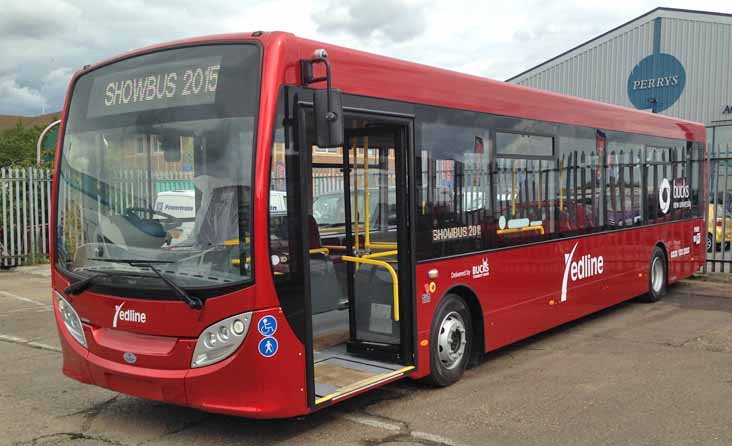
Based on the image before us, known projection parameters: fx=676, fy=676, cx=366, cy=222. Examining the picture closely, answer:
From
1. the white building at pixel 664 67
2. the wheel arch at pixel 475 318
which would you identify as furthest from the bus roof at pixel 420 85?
the white building at pixel 664 67

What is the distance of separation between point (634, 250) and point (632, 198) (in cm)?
76

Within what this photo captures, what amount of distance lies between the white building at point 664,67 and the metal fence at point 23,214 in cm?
2208

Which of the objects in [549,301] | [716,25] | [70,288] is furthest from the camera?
[716,25]

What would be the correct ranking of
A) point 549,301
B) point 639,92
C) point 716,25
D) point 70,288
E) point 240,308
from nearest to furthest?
Answer: point 240,308, point 70,288, point 549,301, point 716,25, point 639,92

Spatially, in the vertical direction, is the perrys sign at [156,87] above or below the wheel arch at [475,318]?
above

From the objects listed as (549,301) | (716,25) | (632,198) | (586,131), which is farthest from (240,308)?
(716,25)

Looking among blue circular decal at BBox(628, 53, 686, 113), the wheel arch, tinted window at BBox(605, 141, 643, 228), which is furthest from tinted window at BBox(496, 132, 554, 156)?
blue circular decal at BBox(628, 53, 686, 113)

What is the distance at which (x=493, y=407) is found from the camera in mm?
5609

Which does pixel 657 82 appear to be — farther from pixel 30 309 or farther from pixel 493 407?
pixel 493 407

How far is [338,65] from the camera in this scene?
5148 millimetres

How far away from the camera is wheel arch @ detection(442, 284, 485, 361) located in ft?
21.2

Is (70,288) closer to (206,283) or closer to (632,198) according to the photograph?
(206,283)

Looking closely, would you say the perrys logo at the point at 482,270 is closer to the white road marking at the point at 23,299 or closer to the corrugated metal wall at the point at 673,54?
the white road marking at the point at 23,299

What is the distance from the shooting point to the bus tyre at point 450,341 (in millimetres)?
6004
